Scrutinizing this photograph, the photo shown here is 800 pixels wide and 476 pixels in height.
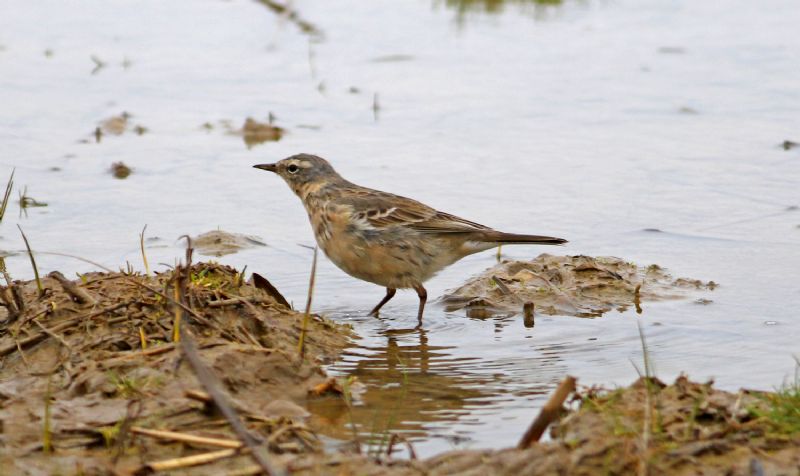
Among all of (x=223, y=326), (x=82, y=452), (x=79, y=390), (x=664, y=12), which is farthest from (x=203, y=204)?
(x=664, y=12)

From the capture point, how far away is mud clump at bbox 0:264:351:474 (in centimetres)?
573

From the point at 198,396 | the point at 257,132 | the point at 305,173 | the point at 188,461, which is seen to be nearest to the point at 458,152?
the point at 257,132

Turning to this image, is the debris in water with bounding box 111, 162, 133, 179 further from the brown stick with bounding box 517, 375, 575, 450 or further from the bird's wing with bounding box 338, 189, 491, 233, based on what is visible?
the brown stick with bounding box 517, 375, 575, 450

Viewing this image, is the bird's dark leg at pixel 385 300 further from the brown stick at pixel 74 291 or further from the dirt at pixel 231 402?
the brown stick at pixel 74 291

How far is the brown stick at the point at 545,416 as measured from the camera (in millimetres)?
5488

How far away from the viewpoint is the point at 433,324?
8.88 meters

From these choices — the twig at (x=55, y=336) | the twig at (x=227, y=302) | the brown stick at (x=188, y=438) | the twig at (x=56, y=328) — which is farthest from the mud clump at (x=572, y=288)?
the brown stick at (x=188, y=438)

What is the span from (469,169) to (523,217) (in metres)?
1.41

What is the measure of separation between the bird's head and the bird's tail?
1.50 meters

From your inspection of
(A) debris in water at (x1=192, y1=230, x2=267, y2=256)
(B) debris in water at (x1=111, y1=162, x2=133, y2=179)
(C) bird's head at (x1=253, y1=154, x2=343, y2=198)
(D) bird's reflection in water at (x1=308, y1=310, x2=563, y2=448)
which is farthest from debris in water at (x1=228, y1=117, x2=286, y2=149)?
(D) bird's reflection in water at (x1=308, y1=310, x2=563, y2=448)

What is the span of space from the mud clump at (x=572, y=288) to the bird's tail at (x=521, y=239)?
297 mm

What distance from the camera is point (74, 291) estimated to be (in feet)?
23.8

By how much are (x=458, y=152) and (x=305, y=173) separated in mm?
2705

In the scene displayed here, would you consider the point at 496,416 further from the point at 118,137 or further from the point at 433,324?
the point at 118,137
